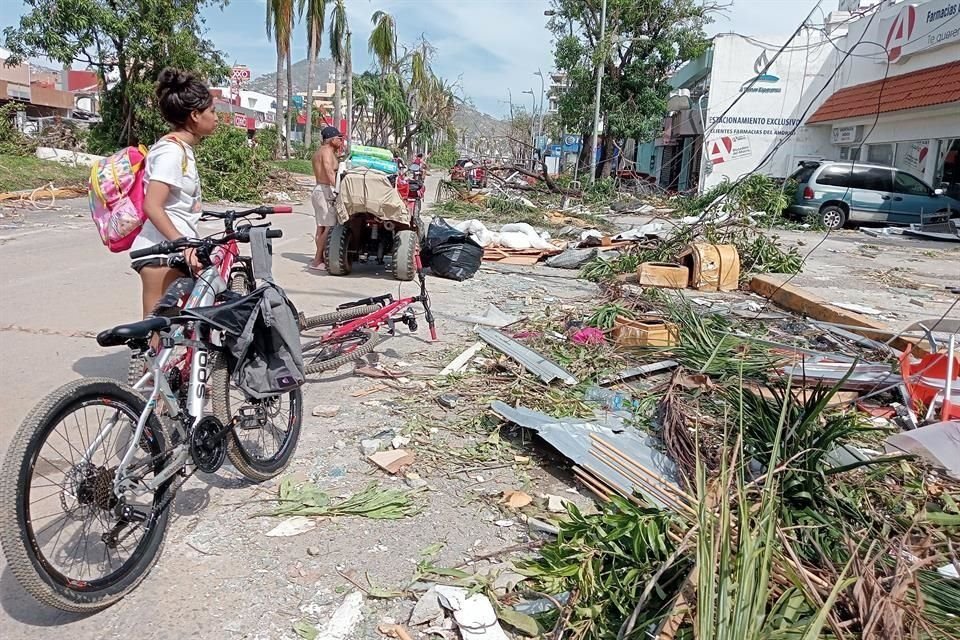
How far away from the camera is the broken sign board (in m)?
3.13

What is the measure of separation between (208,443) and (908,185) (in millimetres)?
20361

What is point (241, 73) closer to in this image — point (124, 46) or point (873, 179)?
point (124, 46)

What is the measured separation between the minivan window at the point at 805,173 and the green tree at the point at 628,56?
11.0m

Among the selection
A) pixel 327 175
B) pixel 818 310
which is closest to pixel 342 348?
pixel 327 175

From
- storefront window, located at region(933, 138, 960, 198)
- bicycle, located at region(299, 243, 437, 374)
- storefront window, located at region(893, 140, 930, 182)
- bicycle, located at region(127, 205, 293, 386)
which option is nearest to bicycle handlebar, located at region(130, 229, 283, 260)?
bicycle, located at region(127, 205, 293, 386)

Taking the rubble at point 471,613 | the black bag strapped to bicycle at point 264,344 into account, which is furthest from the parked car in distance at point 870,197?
the rubble at point 471,613

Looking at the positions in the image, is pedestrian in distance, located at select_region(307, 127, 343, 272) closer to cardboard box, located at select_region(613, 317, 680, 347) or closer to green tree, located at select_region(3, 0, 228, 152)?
cardboard box, located at select_region(613, 317, 680, 347)

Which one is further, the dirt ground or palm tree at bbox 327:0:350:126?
palm tree at bbox 327:0:350:126

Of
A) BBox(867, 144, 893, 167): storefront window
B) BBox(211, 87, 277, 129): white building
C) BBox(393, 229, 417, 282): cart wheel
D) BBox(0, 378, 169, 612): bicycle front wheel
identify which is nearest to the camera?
BBox(0, 378, 169, 612): bicycle front wheel

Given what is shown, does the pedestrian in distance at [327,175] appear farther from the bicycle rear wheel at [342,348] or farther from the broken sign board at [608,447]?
the broken sign board at [608,447]

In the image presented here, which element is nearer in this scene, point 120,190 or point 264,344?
point 264,344

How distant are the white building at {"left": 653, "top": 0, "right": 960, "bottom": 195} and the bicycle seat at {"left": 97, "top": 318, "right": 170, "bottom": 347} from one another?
15759mm

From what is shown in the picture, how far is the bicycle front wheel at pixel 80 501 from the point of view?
2066mm

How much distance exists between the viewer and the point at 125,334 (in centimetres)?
238
